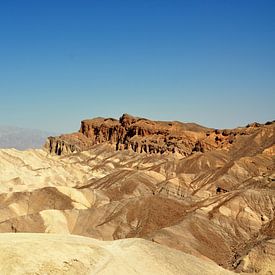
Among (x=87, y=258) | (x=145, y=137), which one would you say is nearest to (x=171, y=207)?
(x=87, y=258)

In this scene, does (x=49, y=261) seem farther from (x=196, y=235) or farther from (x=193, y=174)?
(x=193, y=174)

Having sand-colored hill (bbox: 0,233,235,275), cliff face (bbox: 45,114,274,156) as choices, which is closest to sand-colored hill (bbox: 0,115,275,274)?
sand-colored hill (bbox: 0,233,235,275)

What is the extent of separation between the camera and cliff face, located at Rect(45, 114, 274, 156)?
116 meters

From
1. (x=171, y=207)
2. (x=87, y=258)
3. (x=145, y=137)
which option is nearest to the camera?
(x=87, y=258)

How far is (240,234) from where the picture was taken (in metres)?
47.9

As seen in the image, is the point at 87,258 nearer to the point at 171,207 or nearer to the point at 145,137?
the point at 171,207

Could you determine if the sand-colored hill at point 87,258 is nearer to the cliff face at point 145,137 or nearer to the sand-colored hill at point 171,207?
the sand-colored hill at point 171,207

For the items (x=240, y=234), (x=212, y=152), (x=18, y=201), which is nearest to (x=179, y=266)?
(x=240, y=234)

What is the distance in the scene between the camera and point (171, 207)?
177 ft

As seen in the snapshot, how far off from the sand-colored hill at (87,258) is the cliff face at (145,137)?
267 ft

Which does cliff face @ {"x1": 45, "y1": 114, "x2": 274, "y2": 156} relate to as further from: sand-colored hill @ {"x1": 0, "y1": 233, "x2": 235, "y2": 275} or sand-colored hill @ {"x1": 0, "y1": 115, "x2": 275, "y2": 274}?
sand-colored hill @ {"x1": 0, "y1": 233, "x2": 235, "y2": 275}

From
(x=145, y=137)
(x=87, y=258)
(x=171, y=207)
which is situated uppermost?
(x=145, y=137)

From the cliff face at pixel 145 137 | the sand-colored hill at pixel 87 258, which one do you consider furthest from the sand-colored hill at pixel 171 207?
the cliff face at pixel 145 137

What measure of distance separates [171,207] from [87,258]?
29.0 meters
